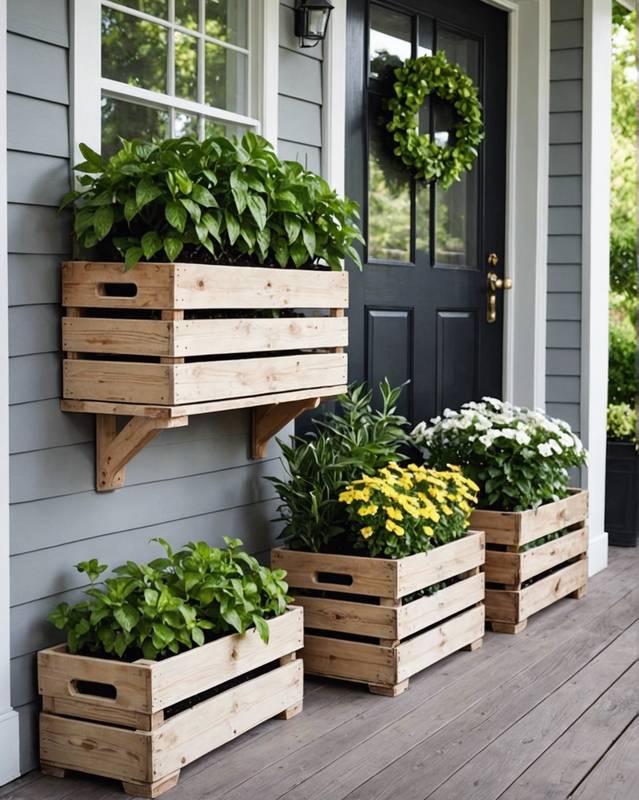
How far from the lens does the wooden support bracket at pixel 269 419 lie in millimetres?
3230

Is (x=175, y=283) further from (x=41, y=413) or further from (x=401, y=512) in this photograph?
(x=401, y=512)

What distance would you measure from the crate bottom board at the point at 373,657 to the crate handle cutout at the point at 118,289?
1.14 metres

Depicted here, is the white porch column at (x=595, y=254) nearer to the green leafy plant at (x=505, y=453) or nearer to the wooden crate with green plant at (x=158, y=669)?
the green leafy plant at (x=505, y=453)

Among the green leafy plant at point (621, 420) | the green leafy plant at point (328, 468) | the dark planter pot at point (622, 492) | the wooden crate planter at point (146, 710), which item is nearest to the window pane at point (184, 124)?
the green leafy plant at point (328, 468)

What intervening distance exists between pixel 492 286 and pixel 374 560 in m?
1.89

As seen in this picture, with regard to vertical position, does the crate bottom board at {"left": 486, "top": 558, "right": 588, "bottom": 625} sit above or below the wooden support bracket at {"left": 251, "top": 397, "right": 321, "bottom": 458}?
below

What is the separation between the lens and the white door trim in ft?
8.13

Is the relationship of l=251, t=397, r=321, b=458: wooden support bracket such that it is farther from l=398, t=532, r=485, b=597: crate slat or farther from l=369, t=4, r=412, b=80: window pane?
l=369, t=4, r=412, b=80: window pane

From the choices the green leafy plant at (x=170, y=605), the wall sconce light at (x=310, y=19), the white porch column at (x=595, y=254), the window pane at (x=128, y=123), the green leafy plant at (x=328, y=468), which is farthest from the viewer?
the white porch column at (x=595, y=254)

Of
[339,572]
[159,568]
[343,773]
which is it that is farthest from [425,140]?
[343,773]

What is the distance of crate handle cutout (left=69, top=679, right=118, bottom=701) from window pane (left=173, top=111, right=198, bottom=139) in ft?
4.74

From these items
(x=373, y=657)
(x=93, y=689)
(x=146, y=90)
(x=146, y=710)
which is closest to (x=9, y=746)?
(x=93, y=689)

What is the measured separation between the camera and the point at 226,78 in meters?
3.24

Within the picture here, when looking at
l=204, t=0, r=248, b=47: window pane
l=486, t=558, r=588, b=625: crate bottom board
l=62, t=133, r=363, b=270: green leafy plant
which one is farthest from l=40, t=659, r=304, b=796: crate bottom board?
l=204, t=0, r=248, b=47: window pane
